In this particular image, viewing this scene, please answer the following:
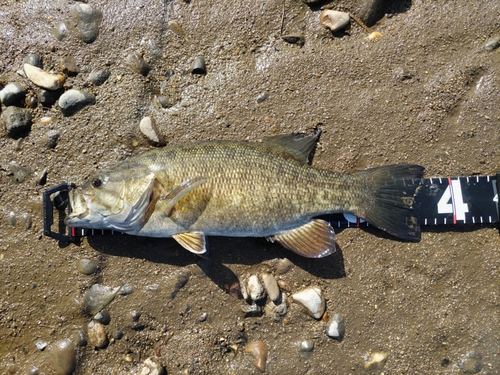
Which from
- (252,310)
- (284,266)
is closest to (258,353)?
(252,310)

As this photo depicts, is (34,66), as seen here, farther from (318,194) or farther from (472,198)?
(472,198)

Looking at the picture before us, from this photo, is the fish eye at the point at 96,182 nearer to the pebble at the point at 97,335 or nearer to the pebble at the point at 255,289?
the pebble at the point at 97,335

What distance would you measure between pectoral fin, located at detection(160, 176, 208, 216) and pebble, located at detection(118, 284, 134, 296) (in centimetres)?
105

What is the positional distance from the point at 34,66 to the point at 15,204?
1474 mm

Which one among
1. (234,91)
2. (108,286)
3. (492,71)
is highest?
(234,91)

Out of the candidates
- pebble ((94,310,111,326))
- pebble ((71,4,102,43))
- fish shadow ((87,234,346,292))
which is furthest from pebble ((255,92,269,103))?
pebble ((94,310,111,326))

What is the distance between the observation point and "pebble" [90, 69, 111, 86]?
3.57 m

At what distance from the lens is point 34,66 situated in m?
3.55

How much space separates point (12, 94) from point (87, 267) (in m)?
1.97

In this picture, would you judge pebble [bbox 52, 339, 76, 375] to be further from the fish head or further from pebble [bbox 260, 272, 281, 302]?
pebble [bbox 260, 272, 281, 302]

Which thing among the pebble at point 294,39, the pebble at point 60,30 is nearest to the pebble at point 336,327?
the pebble at point 294,39

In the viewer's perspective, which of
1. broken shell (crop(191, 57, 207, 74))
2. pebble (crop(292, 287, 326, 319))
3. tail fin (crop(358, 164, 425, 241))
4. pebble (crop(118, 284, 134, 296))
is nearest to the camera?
tail fin (crop(358, 164, 425, 241))

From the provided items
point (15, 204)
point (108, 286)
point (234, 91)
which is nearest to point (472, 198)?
point (234, 91)

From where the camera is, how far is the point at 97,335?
11.1 ft
